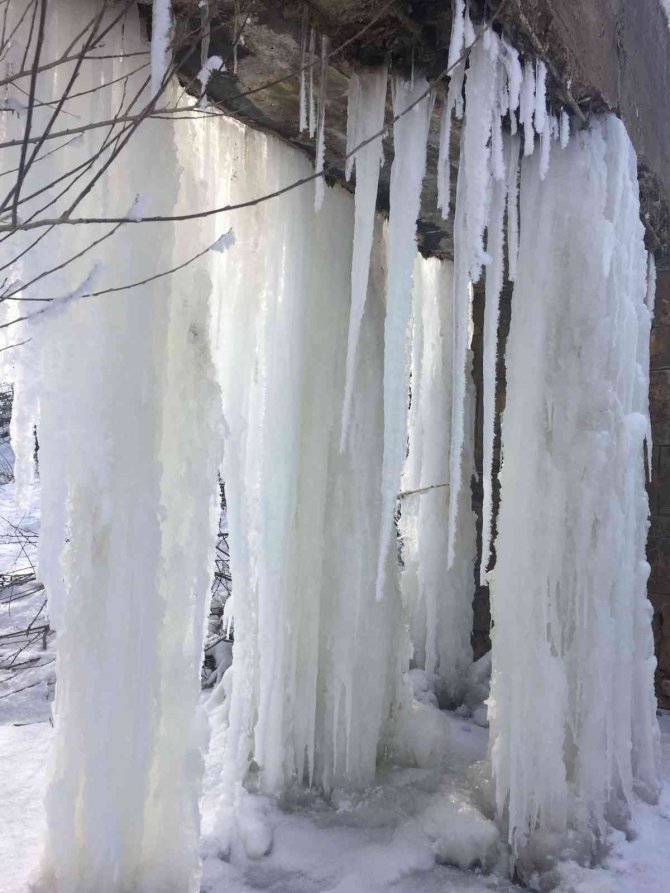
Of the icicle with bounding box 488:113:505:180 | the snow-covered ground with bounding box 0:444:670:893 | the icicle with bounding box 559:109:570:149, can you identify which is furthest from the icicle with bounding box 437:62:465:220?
the snow-covered ground with bounding box 0:444:670:893

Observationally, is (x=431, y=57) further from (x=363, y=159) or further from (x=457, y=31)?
(x=363, y=159)

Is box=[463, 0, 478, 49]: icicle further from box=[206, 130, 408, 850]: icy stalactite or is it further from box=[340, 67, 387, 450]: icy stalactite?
box=[206, 130, 408, 850]: icy stalactite

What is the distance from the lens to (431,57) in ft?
8.05

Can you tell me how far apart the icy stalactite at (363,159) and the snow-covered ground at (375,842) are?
1.45 m

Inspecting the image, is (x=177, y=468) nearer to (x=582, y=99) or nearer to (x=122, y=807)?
(x=122, y=807)

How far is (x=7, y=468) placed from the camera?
395 inches

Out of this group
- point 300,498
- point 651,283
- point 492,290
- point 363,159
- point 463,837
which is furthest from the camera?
point 651,283

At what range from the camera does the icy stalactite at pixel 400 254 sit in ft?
8.49

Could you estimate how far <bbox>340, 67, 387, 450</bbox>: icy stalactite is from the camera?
2539mm

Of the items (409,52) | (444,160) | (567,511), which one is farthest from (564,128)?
(567,511)

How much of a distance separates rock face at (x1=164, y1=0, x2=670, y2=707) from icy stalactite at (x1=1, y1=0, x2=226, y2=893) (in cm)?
41

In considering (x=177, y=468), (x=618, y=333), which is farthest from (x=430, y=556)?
(x=177, y=468)

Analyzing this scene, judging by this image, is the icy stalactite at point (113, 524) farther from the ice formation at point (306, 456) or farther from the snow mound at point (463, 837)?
the snow mound at point (463, 837)

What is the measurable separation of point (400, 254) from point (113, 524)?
1.44 m
